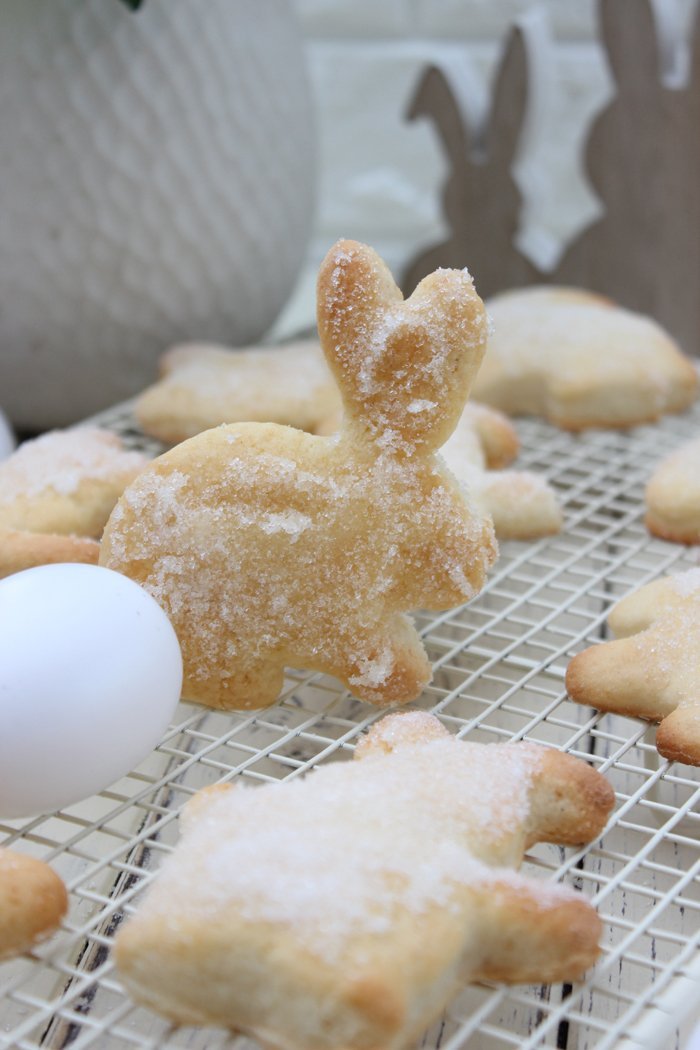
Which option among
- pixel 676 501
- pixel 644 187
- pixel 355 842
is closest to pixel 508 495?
pixel 676 501

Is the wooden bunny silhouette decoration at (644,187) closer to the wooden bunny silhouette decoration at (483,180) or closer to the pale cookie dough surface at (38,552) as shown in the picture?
the wooden bunny silhouette decoration at (483,180)

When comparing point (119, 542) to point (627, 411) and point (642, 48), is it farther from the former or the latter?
point (642, 48)

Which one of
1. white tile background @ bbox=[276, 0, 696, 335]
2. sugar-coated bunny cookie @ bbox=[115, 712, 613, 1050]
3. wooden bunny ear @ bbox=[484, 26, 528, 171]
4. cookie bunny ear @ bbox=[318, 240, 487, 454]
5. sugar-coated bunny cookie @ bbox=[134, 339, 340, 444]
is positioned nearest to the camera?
sugar-coated bunny cookie @ bbox=[115, 712, 613, 1050]

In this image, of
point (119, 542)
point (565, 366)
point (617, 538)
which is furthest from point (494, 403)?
point (119, 542)

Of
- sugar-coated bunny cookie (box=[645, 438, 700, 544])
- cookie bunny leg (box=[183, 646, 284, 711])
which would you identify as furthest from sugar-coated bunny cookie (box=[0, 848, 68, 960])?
sugar-coated bunny cookie (box=[645, 438, 700, 544])

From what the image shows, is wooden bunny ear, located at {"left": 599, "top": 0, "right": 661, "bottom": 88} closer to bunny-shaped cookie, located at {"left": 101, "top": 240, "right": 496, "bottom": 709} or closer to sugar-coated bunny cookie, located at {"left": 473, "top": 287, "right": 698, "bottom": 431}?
sugar-coated bunny cookie, located at {"left": 473, "top": 287, "right": 698, "bottom": 431}

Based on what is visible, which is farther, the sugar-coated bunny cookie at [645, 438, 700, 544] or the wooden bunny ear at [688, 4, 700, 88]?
the wooden bunny ear at [688, 4, 700, 88]

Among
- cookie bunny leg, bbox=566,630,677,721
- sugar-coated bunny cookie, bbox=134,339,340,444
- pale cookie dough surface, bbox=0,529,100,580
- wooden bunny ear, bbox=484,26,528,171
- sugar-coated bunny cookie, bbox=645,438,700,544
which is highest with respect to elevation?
wooden bunny ear, bbox=484,26,528,171
